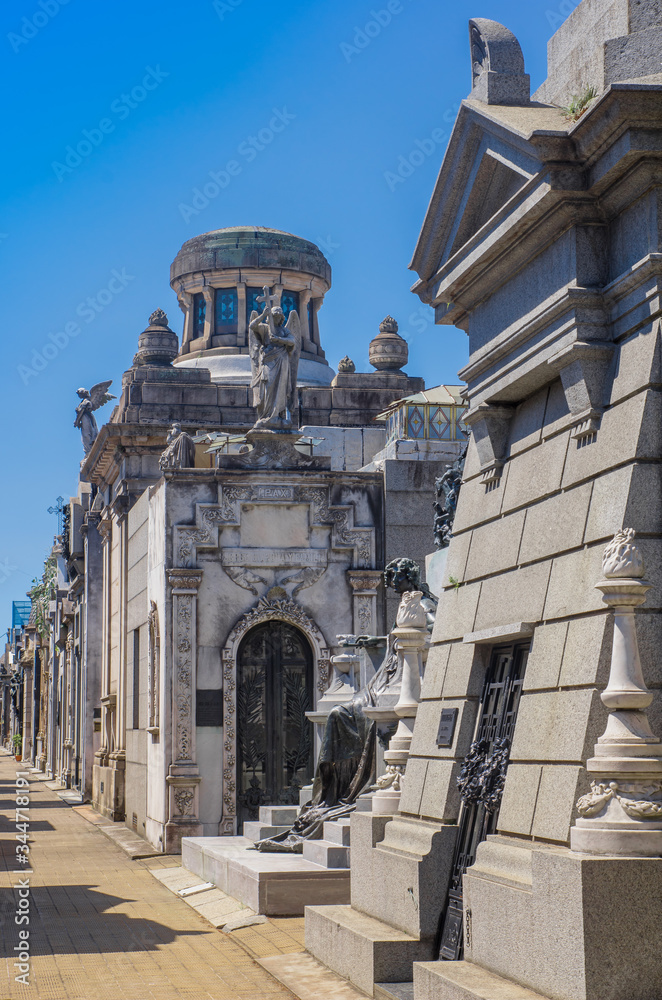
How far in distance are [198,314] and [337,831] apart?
77.4 ft

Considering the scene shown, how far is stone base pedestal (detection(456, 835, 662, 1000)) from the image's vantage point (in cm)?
621

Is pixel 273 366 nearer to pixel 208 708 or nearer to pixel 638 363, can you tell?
pixel 208 708

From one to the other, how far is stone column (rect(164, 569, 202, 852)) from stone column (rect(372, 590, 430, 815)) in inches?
389

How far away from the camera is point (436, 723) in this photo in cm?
973

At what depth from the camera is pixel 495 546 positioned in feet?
30.5

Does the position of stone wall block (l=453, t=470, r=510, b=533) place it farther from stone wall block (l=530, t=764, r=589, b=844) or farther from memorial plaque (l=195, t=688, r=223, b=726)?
memorial plaque (l=195, t=688, r=223, b=726)

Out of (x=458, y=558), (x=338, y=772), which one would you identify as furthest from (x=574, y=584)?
(x=338, y=772)

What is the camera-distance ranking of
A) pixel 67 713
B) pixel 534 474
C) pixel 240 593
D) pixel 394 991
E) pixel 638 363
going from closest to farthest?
pixel 638 363, pixel 394 991, pixel 534 474, pixel 240 593, pixel 67 713

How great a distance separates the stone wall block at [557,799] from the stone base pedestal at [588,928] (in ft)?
0.50

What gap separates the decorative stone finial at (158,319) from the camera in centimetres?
3288

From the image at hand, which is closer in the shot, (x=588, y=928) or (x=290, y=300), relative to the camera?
(x=588, y=928)

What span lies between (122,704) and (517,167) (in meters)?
20.9

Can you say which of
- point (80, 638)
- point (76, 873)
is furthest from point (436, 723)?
point (80, 638)

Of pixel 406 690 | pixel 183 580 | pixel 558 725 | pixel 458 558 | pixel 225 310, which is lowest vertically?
pixel 558 725
